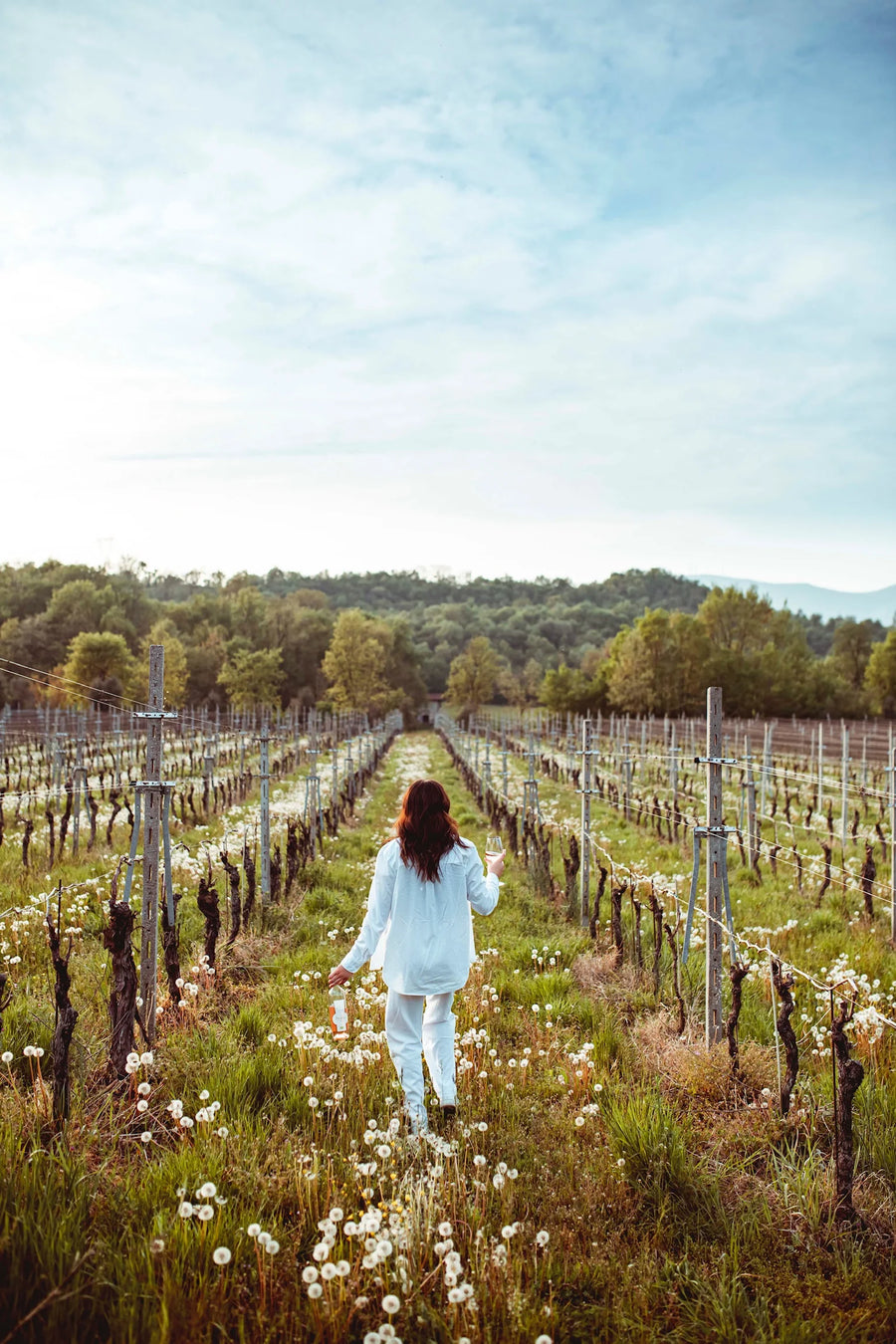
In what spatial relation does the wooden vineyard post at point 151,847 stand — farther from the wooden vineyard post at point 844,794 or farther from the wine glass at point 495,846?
the wooden vineyard post at point 844,794

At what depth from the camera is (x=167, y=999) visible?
5090 mm

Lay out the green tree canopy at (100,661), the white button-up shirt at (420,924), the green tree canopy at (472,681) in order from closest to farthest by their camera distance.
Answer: the white button-up shirt at (420,924), the green tree canopy at (100,661), the green tree canopy at (472,681)

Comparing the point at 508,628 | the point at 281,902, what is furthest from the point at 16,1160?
the point at 508,628

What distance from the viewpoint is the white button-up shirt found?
3967 mm

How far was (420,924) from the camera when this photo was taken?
13.2 ft

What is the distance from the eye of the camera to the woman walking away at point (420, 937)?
3973 mm

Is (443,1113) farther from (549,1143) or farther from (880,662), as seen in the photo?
(880,662)

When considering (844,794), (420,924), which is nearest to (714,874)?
(420,924)

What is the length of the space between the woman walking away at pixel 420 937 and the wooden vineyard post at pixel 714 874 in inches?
60.7

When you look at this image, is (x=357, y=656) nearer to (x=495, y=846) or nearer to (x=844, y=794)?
(x=844, y=794)

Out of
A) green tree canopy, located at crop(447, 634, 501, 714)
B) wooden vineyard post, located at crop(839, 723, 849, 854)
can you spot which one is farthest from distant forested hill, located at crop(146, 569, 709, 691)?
wooden vineyard post, located at crop(839, 723, 849, 854)

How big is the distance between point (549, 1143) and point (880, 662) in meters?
A: 58.7

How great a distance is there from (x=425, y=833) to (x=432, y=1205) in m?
1.55

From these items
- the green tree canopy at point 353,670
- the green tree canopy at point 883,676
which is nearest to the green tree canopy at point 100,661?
the green tree canopy at point 353,670
